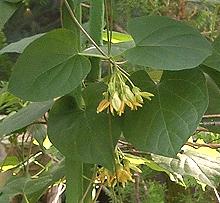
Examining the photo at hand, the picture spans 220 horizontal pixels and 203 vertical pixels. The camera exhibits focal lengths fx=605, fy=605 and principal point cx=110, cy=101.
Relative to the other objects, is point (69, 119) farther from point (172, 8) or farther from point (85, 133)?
point (172, 8)

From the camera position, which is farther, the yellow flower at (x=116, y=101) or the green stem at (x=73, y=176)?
the green stem at (x=73, y=176)

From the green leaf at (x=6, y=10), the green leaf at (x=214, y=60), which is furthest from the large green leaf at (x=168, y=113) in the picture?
the green leaf at (x=6, y=10)

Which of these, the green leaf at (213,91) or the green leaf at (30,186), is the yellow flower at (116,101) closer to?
the green leaf at (213,91)

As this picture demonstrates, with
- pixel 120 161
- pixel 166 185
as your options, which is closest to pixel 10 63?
pixel 166 185

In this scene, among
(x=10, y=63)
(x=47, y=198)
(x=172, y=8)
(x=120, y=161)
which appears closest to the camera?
(x=120, y=161)

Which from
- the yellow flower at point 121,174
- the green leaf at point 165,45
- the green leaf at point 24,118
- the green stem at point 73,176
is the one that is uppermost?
the green leaf at point 165,45

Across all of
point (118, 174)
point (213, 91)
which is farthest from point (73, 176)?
point (213, 91)
